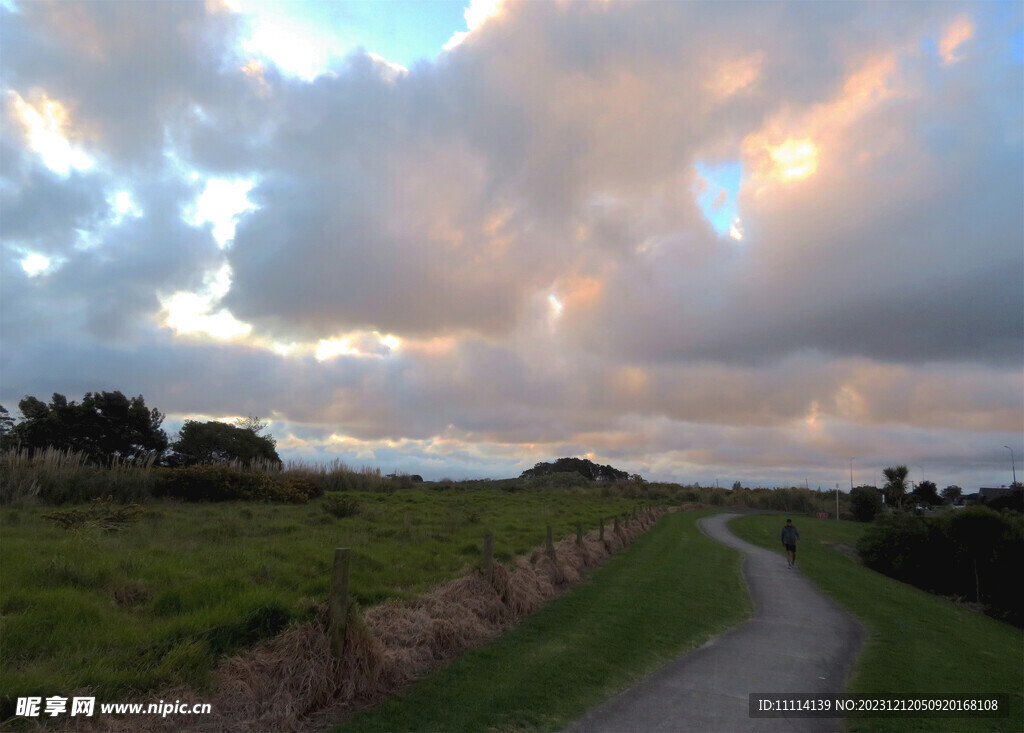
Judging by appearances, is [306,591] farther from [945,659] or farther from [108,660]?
[945,659]

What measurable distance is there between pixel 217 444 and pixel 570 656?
4716 centimetres

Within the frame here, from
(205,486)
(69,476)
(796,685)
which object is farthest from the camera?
(205,486)

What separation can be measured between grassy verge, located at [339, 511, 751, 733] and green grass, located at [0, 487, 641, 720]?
5.98 feet

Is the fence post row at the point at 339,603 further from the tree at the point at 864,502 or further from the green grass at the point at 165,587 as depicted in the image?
the tree at the point at 864,502

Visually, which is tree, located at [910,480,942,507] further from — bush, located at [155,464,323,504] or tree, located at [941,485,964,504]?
bush, located at [155,464,323,504]

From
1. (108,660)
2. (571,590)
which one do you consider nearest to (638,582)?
(571,590)

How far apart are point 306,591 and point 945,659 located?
11007 mm

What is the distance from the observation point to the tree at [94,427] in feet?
120

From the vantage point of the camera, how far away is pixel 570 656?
8945 millimetres

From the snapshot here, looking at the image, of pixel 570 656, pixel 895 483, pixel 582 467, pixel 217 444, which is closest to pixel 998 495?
pixel 895 483

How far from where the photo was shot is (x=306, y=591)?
916 centimetres

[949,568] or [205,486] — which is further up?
[205,486]

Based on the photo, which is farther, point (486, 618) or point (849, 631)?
point (849, 631)

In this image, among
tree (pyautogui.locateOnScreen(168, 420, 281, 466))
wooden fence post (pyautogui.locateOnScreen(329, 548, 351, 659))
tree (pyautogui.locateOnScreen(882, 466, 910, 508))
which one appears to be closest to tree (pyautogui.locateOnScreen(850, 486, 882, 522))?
tree (pyautogui.locateOnScreen(882, 466, 910, 508))
